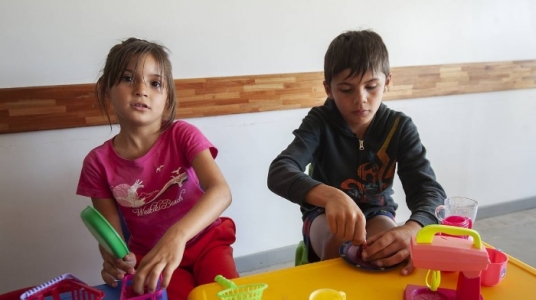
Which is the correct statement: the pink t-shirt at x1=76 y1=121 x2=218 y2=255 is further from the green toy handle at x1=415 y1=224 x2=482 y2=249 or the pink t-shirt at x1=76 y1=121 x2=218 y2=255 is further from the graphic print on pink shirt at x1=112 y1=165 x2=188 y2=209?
the green toy handle at x1=415 y1=224 x2=482 y2=249

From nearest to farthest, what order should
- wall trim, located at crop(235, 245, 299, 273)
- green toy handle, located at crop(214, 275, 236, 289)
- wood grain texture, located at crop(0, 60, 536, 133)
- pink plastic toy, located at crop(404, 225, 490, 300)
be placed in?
pink plastic toy, located at crop(404, 225, 490, 300) < green toy handle, located at crop(214, 275, 236, 289) < wood grain texture, located at crop(0, 60, 536, 133) < wall trim, located at crop(235, 245, 299, 273)

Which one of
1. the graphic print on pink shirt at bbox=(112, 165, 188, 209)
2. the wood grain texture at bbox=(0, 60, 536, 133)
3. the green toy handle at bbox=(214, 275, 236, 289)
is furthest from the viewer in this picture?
the wood grain texture at bbox=(0, 60, 536, 133)

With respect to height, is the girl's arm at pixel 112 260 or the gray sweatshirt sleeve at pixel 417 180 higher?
the gray sweatshirt sleeve at pixel 417 180

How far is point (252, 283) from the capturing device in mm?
699

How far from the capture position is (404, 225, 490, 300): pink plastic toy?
0.59m

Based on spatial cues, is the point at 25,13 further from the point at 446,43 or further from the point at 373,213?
the point at 446,43

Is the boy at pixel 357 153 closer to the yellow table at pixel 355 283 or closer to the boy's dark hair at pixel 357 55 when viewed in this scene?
the boy's dark hair at pixel 357 55

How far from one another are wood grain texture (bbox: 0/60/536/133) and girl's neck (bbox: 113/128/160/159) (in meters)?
0.31

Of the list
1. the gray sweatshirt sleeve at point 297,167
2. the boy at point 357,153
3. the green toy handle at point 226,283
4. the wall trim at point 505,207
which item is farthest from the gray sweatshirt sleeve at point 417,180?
the wall trim at point 505,207

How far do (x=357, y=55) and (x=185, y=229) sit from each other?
59 centimetres

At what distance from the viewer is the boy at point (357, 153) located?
94 cm

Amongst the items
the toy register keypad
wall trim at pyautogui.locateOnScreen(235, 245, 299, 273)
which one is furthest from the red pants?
wall trim at pyautogui.locateOnScreen(235, 245, 299, 273)

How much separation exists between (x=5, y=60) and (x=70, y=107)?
0.22 meters

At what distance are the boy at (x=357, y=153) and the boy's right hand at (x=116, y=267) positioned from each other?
334 millimetres
